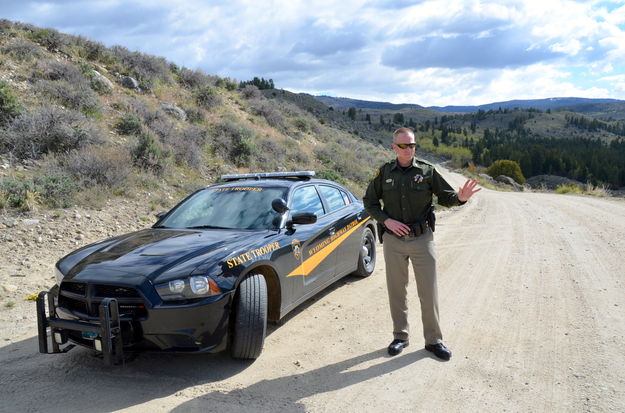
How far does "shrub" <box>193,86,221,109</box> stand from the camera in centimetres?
2214

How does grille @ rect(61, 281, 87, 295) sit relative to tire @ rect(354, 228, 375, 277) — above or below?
above

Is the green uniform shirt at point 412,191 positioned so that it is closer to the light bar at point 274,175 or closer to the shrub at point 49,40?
the light bar at point 274,175

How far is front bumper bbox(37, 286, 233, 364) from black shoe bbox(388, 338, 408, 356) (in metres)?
1.53

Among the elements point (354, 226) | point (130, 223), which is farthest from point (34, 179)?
point (354, 226)

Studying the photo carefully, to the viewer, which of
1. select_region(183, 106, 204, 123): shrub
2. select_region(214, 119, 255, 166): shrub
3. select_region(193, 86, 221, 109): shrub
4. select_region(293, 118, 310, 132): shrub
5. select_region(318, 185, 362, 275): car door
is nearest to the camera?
select_region(318, 185, 362, 275): car door

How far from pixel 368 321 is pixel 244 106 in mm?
22830

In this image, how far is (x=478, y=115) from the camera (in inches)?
7539

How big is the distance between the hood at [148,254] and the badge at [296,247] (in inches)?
14.9

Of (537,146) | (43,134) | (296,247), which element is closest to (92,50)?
(43,134)

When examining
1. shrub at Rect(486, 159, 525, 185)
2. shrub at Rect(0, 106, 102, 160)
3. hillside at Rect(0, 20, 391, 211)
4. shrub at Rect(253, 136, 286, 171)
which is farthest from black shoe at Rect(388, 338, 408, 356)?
shrub at Rect(486, 159, 525, 185)

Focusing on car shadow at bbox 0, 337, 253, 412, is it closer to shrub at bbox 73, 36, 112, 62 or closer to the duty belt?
the duty belt

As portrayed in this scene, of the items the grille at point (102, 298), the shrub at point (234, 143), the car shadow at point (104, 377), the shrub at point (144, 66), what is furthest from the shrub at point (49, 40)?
the grille at point (102, 298)

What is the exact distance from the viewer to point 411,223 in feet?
13.9

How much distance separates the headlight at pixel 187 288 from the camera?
360 centimetres
